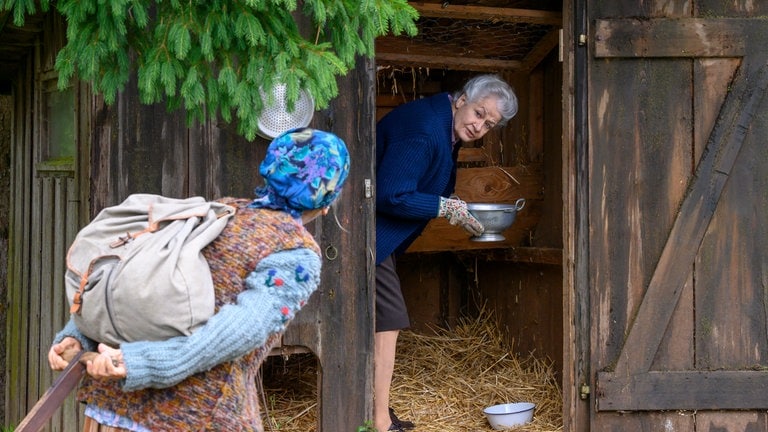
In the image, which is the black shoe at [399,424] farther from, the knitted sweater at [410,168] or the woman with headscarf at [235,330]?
the woman with headscarf at [235,330]

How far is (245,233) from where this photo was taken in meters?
2.54

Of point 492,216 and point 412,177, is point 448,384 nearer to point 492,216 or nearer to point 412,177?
point 492,216

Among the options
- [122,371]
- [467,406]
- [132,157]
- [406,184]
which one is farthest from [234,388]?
[467,406]

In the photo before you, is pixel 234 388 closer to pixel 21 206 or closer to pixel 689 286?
pixel 689 286

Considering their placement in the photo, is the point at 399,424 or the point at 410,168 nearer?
the point at 410,168

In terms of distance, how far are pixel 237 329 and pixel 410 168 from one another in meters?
2.57

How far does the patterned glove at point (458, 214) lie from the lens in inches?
195

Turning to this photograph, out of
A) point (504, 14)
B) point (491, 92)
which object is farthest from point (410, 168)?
point (504, 14)

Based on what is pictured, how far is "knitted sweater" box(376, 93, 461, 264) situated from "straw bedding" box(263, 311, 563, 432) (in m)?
1.27

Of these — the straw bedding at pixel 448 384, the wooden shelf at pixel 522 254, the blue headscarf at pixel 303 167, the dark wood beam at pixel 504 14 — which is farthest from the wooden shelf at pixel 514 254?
the blue headscarf at pixel 303 167

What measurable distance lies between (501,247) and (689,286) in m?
2.00

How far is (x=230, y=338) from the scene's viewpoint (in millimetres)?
2402

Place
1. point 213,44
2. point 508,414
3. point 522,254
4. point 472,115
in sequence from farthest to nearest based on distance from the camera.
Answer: point 522,254 → point 508,414 → point 472,115 → point 213,44

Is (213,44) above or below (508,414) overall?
above
